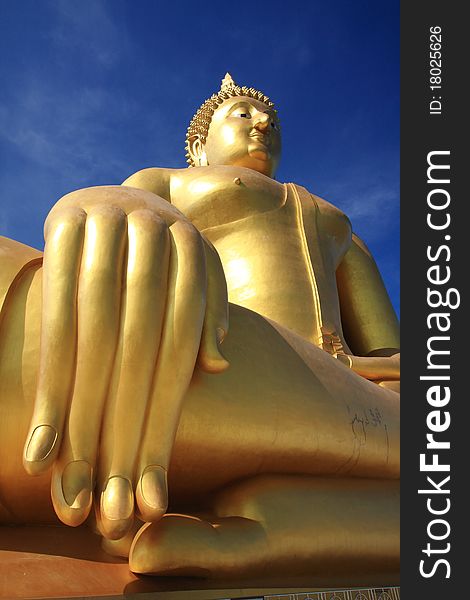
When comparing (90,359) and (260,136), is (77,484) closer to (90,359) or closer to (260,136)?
(90,359)

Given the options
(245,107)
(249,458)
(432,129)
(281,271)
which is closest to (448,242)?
(432,129)

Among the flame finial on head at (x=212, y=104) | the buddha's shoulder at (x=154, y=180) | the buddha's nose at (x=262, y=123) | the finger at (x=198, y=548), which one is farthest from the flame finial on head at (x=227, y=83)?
the finger at (x=198, y=548)

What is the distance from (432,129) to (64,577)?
178cm

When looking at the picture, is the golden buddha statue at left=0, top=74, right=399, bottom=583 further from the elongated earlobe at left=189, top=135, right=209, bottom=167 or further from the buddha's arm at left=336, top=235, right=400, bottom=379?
the elongated earlobe at left=189, top=135, right=209, bottom=167

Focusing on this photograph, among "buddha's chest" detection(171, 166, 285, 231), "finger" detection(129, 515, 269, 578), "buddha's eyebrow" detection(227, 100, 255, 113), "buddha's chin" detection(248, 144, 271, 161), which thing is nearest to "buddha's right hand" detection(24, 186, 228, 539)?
"finger" detection(129, 515, 269, 578)

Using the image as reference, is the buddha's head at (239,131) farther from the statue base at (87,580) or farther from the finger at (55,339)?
the statue base at (87,580)

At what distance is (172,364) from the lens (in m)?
1.64

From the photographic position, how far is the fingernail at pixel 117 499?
144 cm

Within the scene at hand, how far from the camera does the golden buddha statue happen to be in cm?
155

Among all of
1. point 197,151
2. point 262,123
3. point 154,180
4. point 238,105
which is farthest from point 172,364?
point 197,151

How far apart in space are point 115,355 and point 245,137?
274 cm

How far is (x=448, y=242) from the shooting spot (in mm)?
2064

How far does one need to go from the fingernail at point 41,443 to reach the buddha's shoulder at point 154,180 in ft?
6.71

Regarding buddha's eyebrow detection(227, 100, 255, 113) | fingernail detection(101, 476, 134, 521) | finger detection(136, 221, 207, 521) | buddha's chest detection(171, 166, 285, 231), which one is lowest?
fingernail detection(101, 476, 134, 521)
